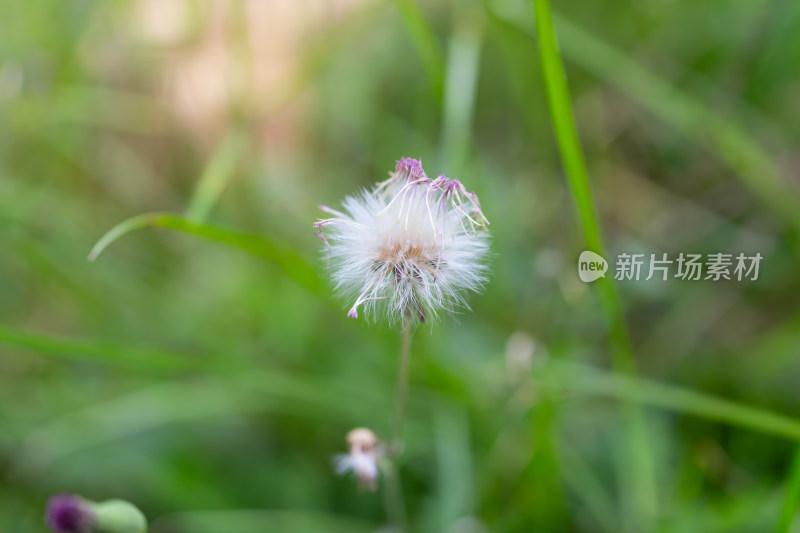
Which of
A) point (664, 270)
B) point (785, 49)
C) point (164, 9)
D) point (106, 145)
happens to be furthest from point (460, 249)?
point (164, 9)

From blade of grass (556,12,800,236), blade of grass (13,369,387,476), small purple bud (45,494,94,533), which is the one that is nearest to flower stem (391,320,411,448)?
small purple bud (45,494,94,533)

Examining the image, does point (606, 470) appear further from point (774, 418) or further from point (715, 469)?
point (774, 418)

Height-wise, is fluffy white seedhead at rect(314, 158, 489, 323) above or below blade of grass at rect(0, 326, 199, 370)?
below

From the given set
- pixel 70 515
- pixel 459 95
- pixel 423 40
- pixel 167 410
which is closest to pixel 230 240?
pixel 70 515

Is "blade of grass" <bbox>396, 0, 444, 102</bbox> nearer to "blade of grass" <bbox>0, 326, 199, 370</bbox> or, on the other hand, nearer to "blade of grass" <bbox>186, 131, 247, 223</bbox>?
"blade of grass" <bbox>186, 131, 247, 223</bbox>

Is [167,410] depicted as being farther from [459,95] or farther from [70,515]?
[459,95]
